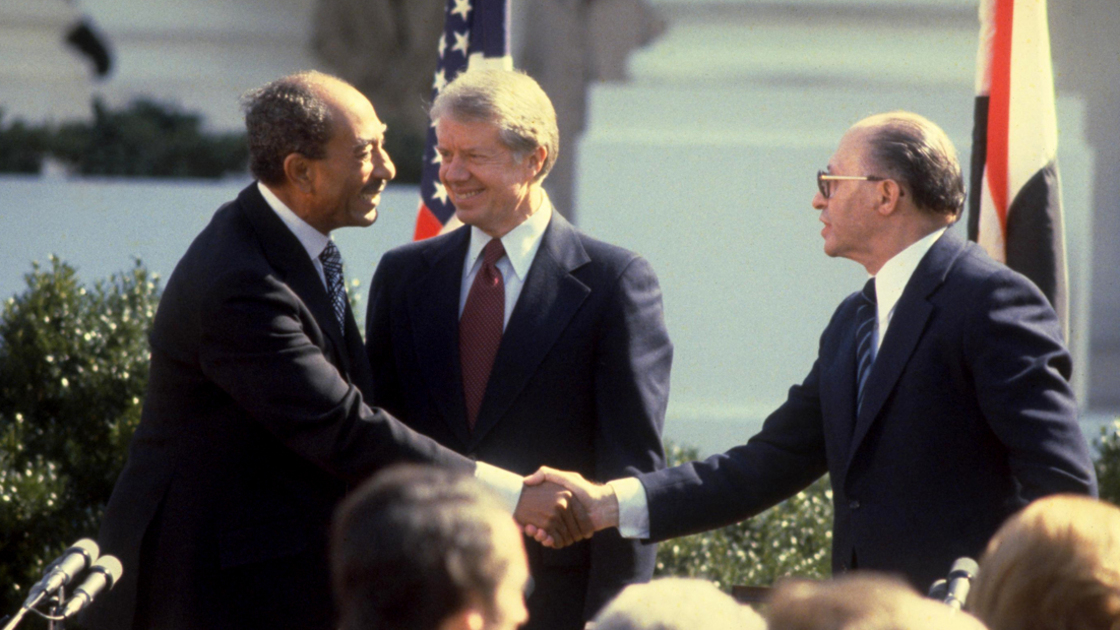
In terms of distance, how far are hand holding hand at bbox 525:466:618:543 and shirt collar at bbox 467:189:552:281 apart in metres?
0.51

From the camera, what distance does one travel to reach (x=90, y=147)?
26.8 ft

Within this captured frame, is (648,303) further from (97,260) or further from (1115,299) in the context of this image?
(1115,299)

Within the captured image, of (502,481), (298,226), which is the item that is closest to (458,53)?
(298,226)

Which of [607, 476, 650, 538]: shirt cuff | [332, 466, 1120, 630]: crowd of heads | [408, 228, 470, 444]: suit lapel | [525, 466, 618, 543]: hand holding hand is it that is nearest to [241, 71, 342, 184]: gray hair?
[408, 228, 470, 444]: suit lapel

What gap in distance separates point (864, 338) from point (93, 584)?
68.2 inches

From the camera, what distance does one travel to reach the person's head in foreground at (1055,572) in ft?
6.12

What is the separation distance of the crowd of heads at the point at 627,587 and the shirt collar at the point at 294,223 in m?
1.40

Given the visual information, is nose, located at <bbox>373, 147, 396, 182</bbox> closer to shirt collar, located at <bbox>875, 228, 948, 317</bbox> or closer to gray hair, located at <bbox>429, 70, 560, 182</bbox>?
gray hair, located at <bbox>429, 70, 560, 182</bbox>

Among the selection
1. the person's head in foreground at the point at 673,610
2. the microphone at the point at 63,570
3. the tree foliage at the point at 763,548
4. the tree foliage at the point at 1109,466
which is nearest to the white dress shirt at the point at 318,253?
the microphone at the point at 63,570

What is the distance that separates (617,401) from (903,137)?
0.90 metres

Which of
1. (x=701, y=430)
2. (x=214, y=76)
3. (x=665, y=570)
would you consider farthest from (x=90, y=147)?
(x=665, y=570)

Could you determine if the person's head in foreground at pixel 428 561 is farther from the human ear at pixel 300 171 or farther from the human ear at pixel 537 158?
the human ear at pixel 537 158

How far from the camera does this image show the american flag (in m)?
4.87

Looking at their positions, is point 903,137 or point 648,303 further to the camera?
point 648,303
